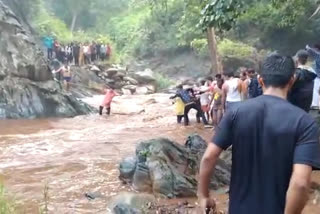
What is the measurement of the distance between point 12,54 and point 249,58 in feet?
42.9

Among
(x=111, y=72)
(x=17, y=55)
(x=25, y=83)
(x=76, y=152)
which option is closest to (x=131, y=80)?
(x=111, y=72)

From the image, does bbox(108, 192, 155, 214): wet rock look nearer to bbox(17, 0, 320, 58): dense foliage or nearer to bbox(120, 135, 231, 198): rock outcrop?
bbox(120, 135, 231, 198): rock outcrop

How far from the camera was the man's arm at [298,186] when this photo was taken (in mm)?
2568

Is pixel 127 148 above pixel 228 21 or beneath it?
beneath

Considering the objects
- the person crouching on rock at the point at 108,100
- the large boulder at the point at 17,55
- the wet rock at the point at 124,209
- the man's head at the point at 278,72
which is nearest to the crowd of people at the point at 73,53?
the large boulder at the point at 17,55

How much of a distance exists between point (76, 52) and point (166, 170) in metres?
24.9

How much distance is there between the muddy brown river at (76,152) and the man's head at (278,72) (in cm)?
372

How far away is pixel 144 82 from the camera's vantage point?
30.4m

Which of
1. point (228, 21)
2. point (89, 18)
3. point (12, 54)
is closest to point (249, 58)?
point (12, 54)

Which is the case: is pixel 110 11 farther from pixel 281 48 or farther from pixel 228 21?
pixel 228 21

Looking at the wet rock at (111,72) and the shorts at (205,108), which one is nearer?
the shorts at (205,108)

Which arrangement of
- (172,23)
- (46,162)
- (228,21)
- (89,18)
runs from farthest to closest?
(89,18) < (172,23) < (46,162) < (228,21)

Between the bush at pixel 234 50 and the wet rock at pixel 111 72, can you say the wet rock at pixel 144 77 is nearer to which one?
the wet rock at pixel 111 72

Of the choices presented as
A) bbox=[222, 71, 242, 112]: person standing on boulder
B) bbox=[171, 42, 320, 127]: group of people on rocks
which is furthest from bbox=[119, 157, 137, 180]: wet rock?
bbox=[222, 71, 242, 112]: person standing on boulder
